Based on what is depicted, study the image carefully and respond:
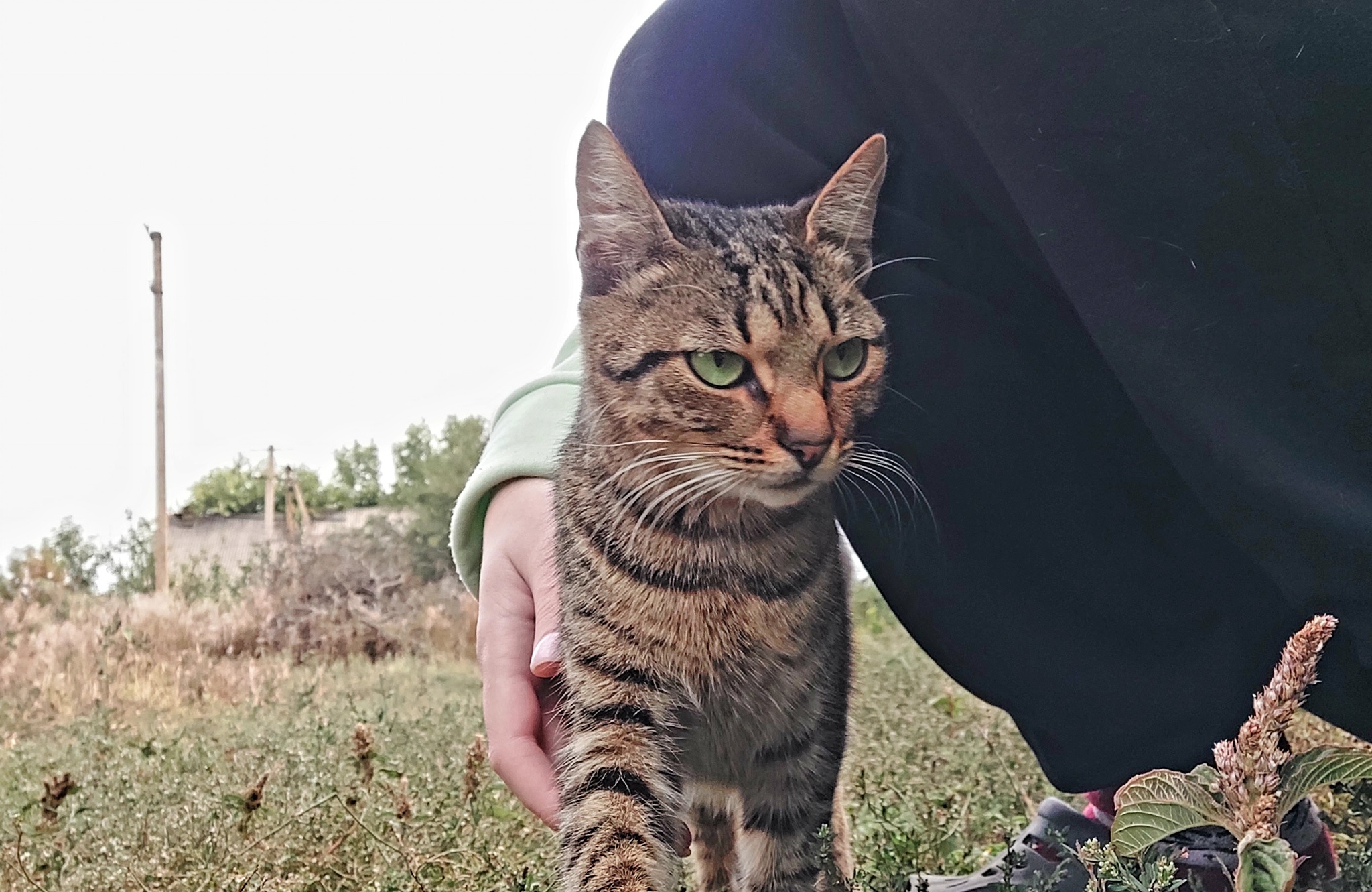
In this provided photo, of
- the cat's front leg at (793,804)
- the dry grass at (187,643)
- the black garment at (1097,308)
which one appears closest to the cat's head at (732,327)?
the black garment at (1097,308)

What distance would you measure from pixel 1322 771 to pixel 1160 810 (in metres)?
0.16

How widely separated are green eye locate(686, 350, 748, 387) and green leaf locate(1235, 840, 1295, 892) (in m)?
0.77

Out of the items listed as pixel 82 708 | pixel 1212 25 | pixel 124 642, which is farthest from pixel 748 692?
pixel 124 642

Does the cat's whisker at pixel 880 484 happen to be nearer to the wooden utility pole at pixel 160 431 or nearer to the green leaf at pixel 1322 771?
the green leaf at pixel 1322 771

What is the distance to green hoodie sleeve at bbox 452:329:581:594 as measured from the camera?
1796mm

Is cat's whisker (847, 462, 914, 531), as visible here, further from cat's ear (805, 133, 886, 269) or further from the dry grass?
the dry grass

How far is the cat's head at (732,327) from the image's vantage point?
50.3 inches

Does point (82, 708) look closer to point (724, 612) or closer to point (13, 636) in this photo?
A: point (13, 636)

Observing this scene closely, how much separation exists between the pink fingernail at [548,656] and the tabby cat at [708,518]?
0.05 m

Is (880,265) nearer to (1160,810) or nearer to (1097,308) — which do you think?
(1097,308)

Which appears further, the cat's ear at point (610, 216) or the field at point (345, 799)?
the field at point (345, 799)

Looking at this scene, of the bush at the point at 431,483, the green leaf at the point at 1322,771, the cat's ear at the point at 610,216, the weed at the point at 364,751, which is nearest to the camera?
the green leaf at the point at 1322,771

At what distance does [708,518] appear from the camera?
141 centimetres

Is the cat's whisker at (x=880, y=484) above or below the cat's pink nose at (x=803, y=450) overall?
below
